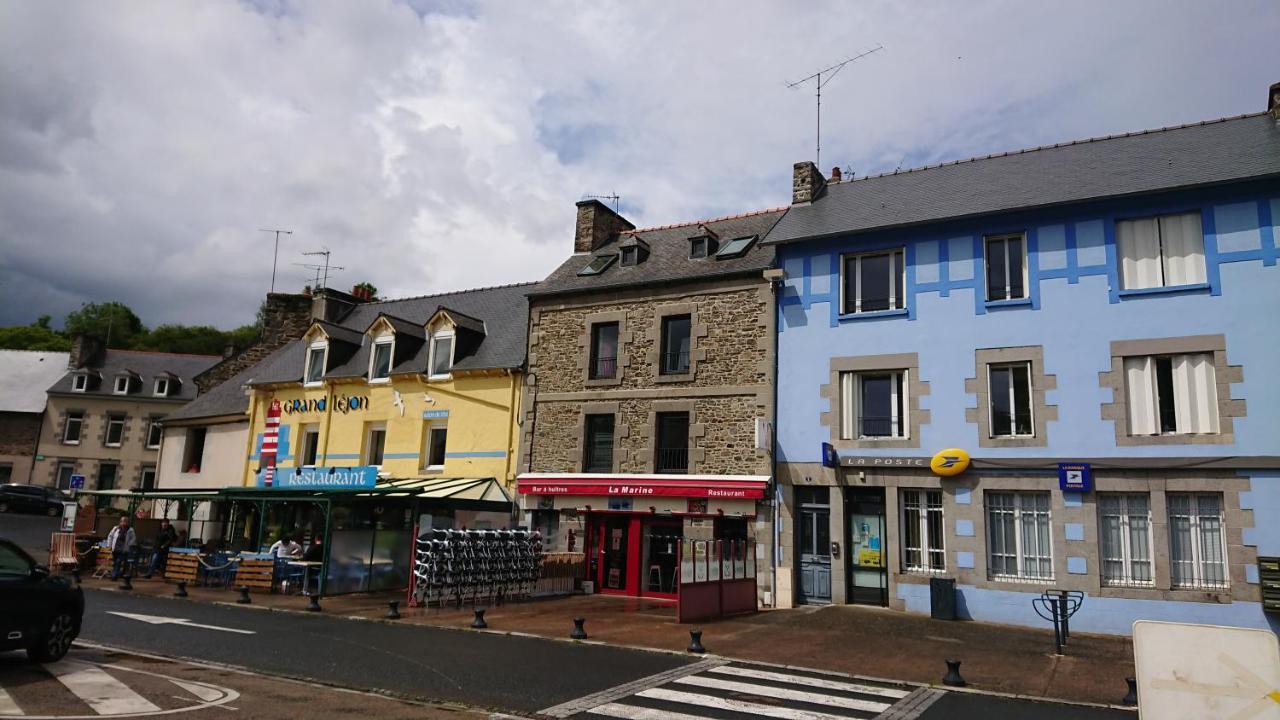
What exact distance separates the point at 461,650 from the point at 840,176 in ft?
48.9

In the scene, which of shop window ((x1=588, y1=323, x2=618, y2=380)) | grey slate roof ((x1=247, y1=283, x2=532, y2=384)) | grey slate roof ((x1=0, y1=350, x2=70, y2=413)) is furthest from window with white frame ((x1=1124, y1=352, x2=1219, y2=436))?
grey slate roof ((x1=0, y1=350, x2=70, y2=413))

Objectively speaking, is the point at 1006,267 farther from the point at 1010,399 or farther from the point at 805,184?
the point at 805,184

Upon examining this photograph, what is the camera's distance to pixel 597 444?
68.2ft

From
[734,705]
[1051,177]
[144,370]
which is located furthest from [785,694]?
[144,370]

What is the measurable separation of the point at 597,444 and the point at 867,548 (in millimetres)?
7083

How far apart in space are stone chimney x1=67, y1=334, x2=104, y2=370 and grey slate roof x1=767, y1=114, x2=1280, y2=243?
41.8 metres

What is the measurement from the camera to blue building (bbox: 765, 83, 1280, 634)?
1413 centimetres

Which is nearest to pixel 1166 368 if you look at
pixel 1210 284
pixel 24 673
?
pixel 1210 284

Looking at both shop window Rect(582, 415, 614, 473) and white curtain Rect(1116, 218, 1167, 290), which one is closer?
white curtain Rect(1116, 218, 1167, 290)

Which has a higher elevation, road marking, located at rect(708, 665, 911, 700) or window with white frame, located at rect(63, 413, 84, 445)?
window with white frame, located at rect(63, 413, 84, 445)

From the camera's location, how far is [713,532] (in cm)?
1855

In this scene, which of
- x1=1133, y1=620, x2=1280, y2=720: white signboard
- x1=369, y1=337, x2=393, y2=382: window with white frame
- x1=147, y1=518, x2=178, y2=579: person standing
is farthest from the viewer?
x1=369, y1=337, x2=393, y2=382: window with white frame

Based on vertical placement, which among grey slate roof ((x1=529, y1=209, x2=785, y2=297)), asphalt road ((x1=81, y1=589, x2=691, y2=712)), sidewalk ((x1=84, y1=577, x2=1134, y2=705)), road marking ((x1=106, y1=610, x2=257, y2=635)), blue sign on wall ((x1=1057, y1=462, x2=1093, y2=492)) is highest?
grey slate roof ((x1=529, y1=209, x2=785, y2=297))

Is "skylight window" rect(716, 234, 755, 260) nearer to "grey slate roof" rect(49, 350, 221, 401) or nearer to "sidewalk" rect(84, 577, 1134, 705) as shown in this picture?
"sidewalk" rect(84, 577, 1134, 705)
